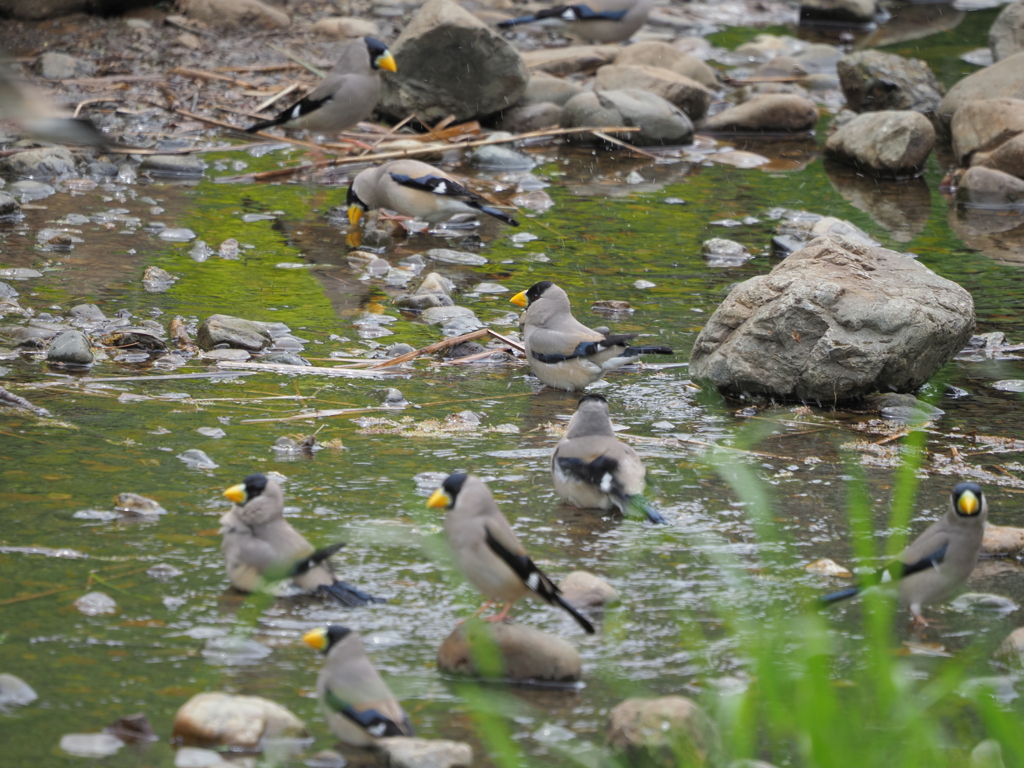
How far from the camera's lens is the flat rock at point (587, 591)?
4.29m

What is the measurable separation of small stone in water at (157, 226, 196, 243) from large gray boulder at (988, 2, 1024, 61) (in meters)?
10.7

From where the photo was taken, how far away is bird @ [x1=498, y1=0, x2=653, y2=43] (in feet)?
51.4

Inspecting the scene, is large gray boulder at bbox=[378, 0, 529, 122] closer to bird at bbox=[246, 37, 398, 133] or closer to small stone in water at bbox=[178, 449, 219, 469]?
bird at bbox=[246, 37, 398, 133]

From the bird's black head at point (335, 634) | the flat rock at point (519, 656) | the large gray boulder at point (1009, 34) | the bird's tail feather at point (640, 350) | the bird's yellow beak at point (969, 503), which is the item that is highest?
the large gray boulder at point (1009, 34)

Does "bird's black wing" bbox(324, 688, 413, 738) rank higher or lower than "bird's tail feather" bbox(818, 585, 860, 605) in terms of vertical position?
higher

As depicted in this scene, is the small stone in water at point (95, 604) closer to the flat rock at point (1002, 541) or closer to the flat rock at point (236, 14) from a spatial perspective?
the flat rock at point (1002, 541)

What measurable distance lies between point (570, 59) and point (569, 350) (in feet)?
30.4

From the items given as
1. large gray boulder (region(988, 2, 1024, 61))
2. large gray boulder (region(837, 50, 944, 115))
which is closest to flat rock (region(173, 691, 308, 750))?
large gray boulder (region(837, 50, 944, 115))

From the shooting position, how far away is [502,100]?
12750 mm

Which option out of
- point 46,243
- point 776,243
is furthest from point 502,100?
→ point 46,243

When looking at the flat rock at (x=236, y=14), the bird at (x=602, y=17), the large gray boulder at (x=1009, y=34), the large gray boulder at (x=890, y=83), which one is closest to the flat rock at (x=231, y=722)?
the large gray boulder at (x=890, y=83)

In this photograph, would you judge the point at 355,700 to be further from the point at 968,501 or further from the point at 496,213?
the point at 496,213

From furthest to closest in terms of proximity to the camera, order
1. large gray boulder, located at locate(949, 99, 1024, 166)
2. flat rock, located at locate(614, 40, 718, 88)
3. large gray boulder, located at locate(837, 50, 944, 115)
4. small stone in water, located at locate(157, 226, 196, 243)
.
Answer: flat rock, located at locate(614, 40, 718, 88), large gray boulder, located at locate(837, 50, 944, 115), large gray boulder, located at locate(949, 99, 1024, 166), small stone in water, located at locate(157, 226, 196, 243)

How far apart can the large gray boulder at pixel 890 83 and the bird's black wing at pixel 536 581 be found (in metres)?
11.7
